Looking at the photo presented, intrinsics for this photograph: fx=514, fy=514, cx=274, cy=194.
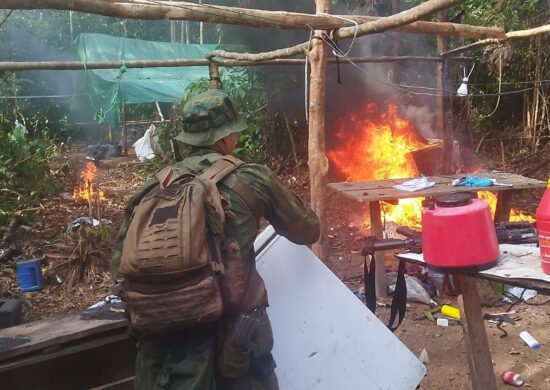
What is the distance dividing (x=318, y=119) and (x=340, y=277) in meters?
2.22

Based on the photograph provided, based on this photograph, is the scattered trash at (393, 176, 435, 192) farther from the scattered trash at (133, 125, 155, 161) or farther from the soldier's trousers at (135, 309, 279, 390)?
the scattered trash at (133, 125, 155, 161)

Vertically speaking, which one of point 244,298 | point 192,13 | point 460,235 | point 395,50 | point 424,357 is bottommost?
point 424,357

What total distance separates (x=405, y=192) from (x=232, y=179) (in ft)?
9.96

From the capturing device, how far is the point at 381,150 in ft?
28.4

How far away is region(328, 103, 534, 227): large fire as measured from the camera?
23.8ft

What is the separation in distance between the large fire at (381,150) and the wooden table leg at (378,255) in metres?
1.70

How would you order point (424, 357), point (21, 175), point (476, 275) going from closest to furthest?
1. point (476, 275)
2. point (424, 357)
3. point (21, 175)

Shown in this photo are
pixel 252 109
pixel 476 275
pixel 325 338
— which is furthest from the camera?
pixel 252 109

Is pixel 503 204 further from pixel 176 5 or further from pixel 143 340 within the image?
pixel 143 340

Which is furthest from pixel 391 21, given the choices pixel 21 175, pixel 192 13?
pixel 21 175

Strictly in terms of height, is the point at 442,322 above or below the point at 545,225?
below

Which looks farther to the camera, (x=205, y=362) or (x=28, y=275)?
(x=28, y=275)

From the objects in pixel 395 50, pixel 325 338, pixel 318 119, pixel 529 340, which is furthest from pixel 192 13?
pixel 395 50

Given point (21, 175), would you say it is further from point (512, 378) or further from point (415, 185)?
point (512, 378)
